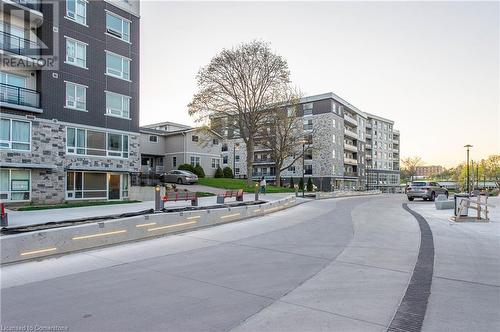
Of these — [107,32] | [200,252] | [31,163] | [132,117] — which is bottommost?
[200,252]

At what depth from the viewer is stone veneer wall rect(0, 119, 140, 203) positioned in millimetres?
21156

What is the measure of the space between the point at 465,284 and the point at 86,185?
23928 mm

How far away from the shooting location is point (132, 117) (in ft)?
91.6

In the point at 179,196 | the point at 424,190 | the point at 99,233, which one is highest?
the point at 179,196

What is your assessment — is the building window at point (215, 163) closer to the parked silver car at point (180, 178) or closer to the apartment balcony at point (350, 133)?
the parked silver car at point (180, 178)

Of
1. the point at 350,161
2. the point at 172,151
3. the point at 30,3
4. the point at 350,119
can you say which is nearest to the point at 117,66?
the point at 30,3

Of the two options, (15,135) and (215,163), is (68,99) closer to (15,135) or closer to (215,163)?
(15,135)

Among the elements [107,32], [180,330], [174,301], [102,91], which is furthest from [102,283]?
[107,32]

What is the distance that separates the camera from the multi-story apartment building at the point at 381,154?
85062 mm

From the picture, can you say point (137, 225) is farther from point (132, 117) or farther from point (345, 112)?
point (345, 112)

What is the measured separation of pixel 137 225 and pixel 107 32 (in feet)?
71.3

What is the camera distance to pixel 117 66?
2716 centimetres

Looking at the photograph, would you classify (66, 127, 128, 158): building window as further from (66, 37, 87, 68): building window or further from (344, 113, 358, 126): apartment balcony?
(344, 113, 358, 126): apartment balcony

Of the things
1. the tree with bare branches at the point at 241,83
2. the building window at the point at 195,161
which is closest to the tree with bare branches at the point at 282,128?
the tree with bare branches at the point at 241,83
